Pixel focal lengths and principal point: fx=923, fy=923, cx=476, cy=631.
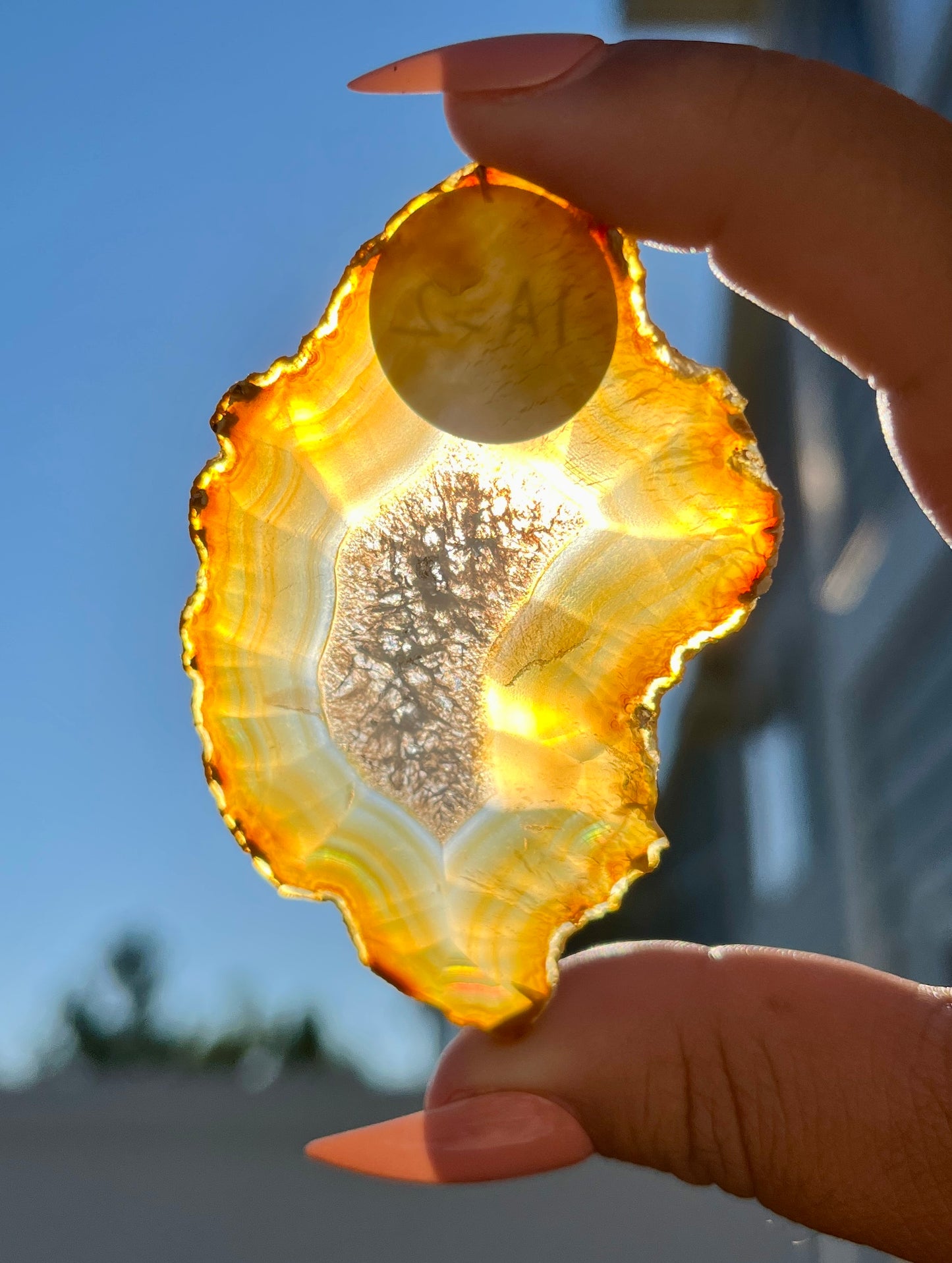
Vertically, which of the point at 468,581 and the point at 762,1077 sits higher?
the point at 468,581

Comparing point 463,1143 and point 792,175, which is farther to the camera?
point 792,175

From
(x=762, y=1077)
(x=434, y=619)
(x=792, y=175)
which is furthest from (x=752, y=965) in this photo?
(x=792, y=175)

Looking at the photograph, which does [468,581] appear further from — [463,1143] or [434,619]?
[463,1143]

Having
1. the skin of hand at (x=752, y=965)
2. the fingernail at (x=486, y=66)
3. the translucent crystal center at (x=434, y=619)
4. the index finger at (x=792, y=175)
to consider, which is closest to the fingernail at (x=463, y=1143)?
the skin of hand at (x=752, y=965)

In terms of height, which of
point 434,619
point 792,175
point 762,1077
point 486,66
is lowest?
point 762,1077

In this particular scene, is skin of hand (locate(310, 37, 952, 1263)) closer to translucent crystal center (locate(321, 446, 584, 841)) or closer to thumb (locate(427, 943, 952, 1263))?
thumb (locate(427, 943, 952, 1263))

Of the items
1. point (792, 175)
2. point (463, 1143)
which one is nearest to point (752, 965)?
point (463, 1143)

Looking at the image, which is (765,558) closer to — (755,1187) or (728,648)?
(755,1187)
